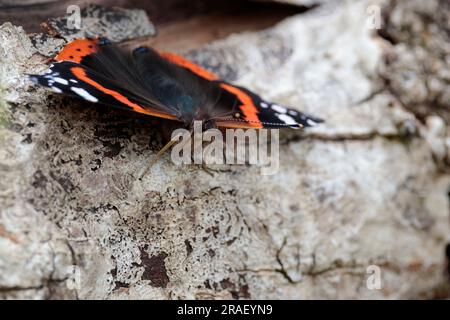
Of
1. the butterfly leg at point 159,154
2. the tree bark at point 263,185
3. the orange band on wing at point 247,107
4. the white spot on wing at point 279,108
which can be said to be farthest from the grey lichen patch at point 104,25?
the white spot on wing at point 279,108

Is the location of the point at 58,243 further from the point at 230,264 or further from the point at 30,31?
the point at 30,31

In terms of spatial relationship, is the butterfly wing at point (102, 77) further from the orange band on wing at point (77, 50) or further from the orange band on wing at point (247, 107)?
the orange band on wing at point (247, 107)

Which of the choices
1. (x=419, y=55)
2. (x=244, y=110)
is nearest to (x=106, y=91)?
(x=244, y=110)

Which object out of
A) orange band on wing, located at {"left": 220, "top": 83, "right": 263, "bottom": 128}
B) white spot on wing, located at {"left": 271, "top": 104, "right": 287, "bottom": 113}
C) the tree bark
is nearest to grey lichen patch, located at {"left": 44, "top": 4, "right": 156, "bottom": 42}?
the tree bark

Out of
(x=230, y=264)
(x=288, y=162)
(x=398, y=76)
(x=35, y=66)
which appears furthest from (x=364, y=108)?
(x=35, y=66)

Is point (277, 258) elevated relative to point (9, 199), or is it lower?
lower
